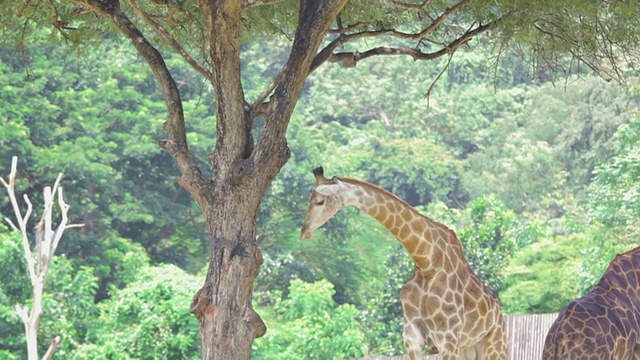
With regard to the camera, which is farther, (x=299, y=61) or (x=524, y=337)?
(x=524, y=337)

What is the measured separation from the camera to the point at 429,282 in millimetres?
5230

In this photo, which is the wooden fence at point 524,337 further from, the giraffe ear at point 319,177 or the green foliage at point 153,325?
the green foliage at point 153,325

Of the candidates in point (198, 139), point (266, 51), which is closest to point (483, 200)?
point (198, 139)

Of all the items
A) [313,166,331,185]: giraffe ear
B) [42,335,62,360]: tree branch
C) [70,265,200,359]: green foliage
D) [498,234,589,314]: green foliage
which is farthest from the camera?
[498,234,589,314]: green foliage

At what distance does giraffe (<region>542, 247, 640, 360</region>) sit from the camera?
16.0 feet

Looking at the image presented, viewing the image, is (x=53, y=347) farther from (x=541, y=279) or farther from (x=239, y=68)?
(x=541, y=279)

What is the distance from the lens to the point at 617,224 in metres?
12.8

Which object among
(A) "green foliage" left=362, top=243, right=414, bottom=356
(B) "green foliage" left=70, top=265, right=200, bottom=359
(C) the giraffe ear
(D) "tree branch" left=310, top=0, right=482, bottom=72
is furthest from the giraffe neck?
(A) "green foliage" left=362, top=243, right=414, bottom=356

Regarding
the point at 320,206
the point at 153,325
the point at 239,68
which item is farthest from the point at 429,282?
the point at 153,325

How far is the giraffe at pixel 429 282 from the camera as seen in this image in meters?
5.15

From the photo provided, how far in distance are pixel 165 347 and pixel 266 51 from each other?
1304cm

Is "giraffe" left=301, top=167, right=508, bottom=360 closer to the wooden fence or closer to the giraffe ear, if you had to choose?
the giraffe ear

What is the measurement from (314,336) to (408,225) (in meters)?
7.66

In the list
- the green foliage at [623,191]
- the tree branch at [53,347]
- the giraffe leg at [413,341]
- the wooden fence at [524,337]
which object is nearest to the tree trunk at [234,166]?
the giraffe leg at [413,341]
